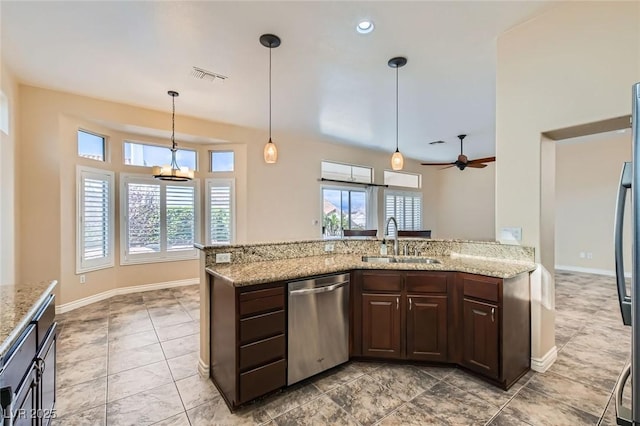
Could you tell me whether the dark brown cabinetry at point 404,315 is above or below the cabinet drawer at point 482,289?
below

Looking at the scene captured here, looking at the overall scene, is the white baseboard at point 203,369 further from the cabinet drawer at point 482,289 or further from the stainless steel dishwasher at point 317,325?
the cabinet drawer at point 482,289

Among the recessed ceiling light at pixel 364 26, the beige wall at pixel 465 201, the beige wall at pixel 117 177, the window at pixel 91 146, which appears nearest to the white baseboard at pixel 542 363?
the recessed ceiling light at pixel 364 26

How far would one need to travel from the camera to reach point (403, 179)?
8.59 metres

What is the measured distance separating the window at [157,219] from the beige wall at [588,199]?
8175mm

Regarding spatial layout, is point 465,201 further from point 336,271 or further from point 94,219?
point 94,219

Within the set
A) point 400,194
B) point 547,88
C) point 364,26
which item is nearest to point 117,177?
point 364,26

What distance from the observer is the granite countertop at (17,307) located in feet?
3.46

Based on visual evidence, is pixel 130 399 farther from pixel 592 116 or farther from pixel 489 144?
pixel 489 144

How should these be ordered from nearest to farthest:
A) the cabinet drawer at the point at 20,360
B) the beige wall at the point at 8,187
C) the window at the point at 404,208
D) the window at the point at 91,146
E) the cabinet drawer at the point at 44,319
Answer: the cabinet drawer at the point at 20,360 → the cabinet drawer at the point at 44,319 → the beige wall at the point at 8,187 → the window at the point at 91,146 → the window at the point at 404,208

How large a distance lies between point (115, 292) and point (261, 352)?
4.06 m

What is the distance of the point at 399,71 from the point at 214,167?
385 cm

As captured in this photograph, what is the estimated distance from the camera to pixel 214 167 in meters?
5.60

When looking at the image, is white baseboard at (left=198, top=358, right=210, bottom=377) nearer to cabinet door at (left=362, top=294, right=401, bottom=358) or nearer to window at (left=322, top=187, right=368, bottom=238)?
cabinet door at (left=362, top=294, right=401, bottom=358)

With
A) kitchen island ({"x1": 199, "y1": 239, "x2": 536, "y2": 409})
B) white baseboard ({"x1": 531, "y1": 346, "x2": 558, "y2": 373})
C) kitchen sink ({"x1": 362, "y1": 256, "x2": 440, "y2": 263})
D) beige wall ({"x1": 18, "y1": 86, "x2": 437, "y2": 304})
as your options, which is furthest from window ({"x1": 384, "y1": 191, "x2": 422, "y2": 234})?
white baseboard ({"x1": 531, "y1": 346, "x2": 558, "y2": 373})
